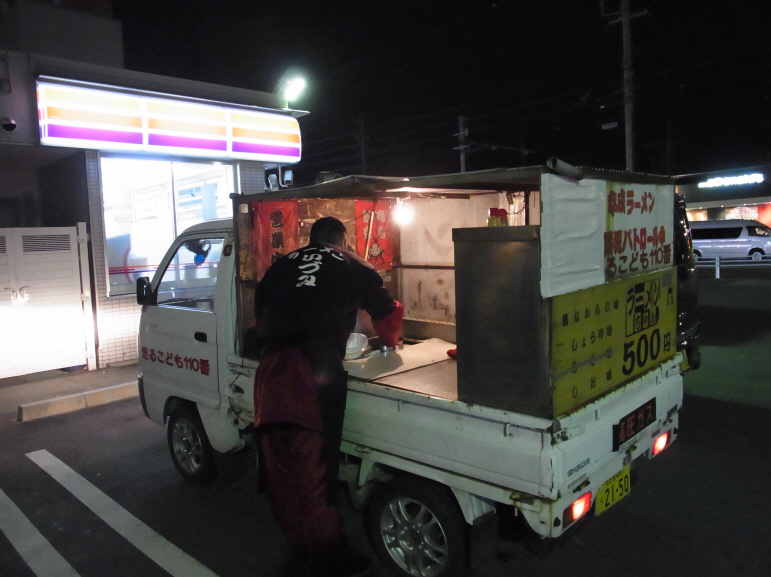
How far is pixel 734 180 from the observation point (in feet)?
96.5

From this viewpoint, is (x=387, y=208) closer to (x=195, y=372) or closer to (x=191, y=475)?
(x=195, y=372)

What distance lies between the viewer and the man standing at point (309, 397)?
3141mm

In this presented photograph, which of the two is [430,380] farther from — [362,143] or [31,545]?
[362,143]

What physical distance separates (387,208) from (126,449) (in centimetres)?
346

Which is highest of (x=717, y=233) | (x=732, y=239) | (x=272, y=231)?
(x=272, y=231)

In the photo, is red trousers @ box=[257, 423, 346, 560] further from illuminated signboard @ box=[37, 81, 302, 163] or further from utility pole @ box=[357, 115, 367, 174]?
utility pole @ box=[357, 115, 367, 174]

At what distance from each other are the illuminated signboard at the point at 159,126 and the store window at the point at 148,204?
682 millimetres

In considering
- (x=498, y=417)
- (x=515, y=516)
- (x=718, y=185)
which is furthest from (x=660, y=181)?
(x=718, y=185)

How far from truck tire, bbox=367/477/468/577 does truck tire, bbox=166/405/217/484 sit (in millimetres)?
1745

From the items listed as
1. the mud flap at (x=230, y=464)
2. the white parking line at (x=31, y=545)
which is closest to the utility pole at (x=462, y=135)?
the mud flap at (x=230, y=464)

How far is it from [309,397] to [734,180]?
32488 mm

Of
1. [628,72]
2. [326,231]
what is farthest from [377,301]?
[628,72]

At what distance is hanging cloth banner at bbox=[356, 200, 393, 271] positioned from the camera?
536 cm

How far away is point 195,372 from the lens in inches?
174
